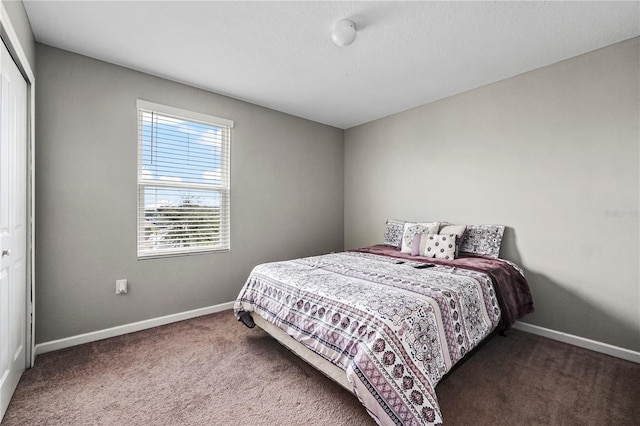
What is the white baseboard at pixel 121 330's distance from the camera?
2.37 metres

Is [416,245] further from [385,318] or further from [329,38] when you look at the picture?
[329,38]

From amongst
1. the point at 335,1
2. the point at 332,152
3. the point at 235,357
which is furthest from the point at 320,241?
the point at 335,1

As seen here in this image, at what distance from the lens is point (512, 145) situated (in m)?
2.90

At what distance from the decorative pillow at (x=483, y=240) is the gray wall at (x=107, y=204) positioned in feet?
7.74

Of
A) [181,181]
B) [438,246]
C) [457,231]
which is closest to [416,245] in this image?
[438,246]

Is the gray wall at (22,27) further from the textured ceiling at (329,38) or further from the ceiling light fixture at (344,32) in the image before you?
the ceiling light fixture at (344,32)

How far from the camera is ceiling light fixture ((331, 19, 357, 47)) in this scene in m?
2.07

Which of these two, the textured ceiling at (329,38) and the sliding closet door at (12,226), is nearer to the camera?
the sliding closet door at (12,226)

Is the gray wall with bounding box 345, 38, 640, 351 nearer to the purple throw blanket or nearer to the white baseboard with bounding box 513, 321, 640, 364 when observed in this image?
the white baseboard with bounding box 513, 321, 640, 364

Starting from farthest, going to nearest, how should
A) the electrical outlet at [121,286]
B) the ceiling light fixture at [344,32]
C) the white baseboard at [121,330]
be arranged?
the electrical outlet at [121,286], the white baseboard at [121,330], the ceiling light fixture at [344,32]

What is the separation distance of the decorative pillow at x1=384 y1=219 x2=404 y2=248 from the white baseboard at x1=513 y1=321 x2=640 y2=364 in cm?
144

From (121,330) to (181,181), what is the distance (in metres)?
1.51

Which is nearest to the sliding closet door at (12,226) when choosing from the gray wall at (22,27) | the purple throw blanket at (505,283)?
the gray wall at (22,27)

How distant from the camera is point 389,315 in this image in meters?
1.53
